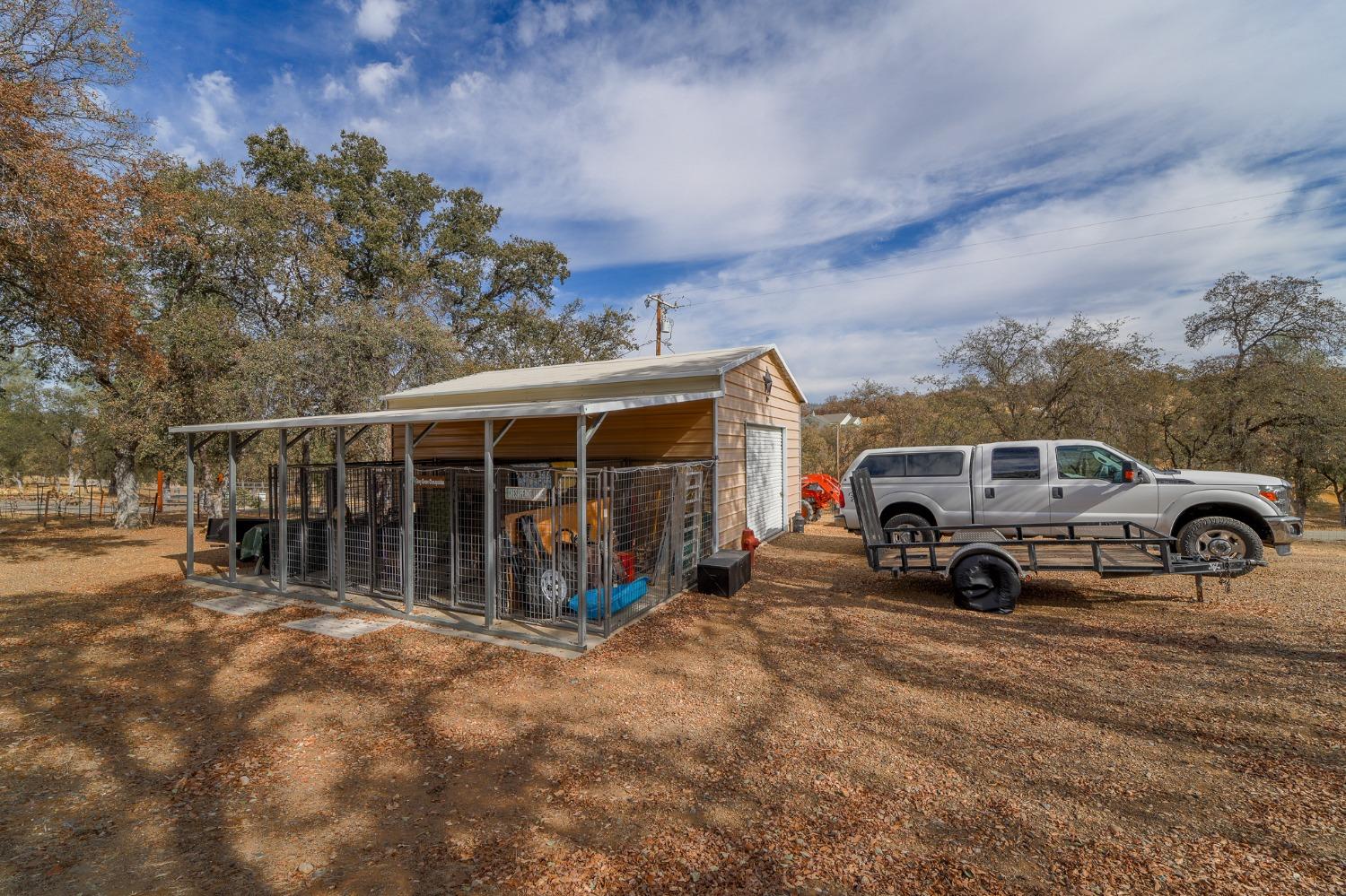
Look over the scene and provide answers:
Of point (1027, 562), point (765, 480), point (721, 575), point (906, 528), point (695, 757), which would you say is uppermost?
point (765, 480)

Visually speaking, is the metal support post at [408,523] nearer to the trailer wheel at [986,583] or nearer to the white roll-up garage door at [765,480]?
the white roll-up garage door at [765,480]

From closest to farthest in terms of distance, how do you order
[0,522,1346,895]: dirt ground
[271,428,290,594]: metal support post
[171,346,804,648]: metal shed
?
[0,522,1346,895]: dirt ground
[171,346,804,648]: metal shed
[271,428,290,594]: metal support post

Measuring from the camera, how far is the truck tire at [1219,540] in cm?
693

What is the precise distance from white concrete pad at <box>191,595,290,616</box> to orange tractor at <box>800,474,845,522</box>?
36.6 ft

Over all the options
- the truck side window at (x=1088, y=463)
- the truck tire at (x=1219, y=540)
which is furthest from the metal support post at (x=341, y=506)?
the truck tire at (x=1219, y=540)

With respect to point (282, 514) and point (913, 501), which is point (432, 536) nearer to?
point (282, 514)

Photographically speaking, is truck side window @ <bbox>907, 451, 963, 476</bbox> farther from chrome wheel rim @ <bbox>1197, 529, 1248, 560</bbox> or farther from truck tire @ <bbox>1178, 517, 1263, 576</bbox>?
chrome wheel rim @ <bbox>1197, 529, 1248, 560</bbox>

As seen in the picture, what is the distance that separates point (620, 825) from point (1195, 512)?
342 inches

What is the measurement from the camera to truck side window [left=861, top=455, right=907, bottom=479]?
945 centimetres

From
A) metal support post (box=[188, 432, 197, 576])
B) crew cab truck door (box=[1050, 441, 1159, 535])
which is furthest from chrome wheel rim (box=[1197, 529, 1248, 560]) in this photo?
metal support post (box=[188, 432, 197, 576])

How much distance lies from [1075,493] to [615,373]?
732 centimetres

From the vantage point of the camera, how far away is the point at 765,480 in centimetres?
1122

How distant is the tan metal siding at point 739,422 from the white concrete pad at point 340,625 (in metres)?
4.65

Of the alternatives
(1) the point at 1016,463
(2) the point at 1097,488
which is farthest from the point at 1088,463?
(1) the point at 1016,463
